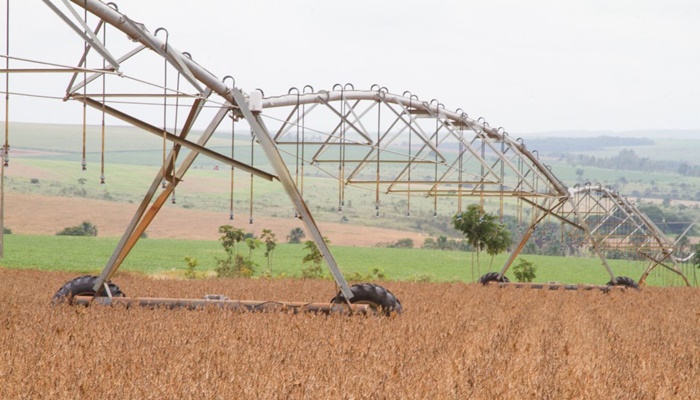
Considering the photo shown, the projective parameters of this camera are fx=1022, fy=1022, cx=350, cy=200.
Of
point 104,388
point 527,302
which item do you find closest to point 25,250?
point 527,302

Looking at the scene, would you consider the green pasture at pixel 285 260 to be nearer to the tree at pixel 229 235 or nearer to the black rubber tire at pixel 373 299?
the tree at pixel 229 235

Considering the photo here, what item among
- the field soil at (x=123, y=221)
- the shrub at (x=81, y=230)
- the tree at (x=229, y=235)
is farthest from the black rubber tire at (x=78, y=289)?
the shrub at (x=81, y=230)

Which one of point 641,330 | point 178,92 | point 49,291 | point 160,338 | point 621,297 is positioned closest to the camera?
point 160,338

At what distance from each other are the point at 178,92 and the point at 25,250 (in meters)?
40.2

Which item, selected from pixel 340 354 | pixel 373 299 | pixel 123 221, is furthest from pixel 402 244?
pixel 340 354

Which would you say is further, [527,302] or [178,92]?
[527,302]

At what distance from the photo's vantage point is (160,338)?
8.20 m

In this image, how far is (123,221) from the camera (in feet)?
211

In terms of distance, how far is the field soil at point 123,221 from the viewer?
205 ft

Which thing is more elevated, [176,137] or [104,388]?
[176,137]

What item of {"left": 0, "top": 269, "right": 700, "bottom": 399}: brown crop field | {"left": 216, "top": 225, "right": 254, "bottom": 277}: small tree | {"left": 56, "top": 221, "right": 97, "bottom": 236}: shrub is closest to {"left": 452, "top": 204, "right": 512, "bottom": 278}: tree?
{"left": 216, "top": 225, "right": 254, "bottom": 277}: small tree

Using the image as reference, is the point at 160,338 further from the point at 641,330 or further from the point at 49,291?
the point at 49,291

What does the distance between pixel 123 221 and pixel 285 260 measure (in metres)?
15.5

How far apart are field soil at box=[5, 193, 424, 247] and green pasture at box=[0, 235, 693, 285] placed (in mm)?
1095
